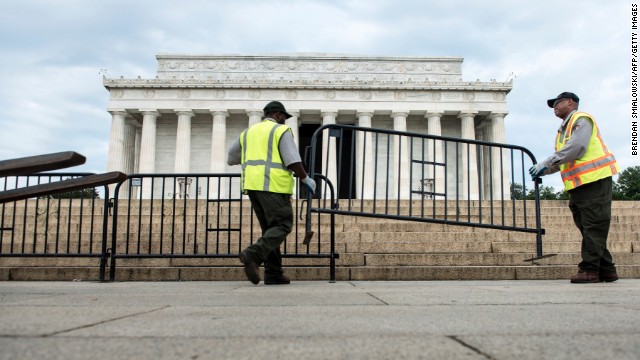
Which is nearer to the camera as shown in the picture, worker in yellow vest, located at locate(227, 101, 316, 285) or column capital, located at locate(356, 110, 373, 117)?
worker in yellow vest, located at locate(227, 101, 316, 285)

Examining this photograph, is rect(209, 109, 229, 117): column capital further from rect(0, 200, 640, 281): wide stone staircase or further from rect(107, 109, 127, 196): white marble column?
rect(0, 200, 640, 281): wide stone staircase

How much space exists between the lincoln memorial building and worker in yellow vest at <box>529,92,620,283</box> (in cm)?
3053

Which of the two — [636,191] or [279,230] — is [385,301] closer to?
[279,230]

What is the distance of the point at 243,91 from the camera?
38469mm

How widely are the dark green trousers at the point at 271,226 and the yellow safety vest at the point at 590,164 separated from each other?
341 centimetres

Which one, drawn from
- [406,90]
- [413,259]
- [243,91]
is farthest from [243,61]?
[413,259]

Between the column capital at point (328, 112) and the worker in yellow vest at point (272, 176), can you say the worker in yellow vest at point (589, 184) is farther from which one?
the column capital at point (328, 112)

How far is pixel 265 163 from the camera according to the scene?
6.01m

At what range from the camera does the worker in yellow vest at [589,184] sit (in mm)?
6070

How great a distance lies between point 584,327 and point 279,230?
374 centimetres

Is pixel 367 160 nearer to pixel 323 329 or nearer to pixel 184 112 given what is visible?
pixel 184 112

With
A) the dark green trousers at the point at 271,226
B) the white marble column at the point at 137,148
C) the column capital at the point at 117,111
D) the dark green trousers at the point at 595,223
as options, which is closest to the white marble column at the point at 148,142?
the column capital at the point at 117,111

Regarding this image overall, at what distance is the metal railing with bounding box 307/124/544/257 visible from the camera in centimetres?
703

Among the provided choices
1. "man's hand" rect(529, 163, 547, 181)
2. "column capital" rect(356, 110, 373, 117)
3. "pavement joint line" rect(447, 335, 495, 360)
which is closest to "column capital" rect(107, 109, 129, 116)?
"column capital" rect(356, 110, 373, 117)
